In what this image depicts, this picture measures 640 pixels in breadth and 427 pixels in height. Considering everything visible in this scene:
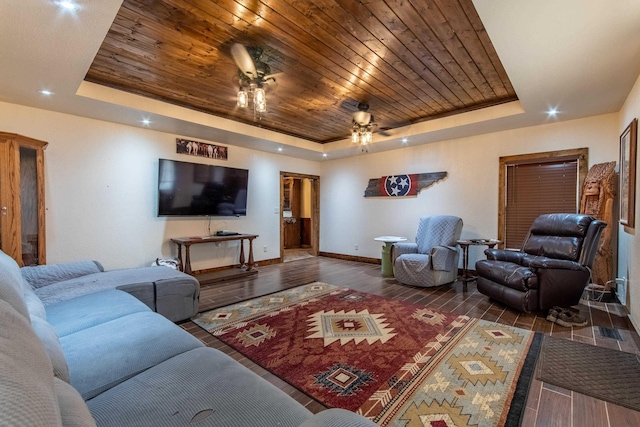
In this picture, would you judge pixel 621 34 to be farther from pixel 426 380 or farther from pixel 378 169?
pixel 378 169

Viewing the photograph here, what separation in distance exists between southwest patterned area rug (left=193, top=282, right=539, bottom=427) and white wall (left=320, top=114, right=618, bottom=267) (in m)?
2.39

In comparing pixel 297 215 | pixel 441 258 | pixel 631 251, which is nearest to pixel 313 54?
pixel 441 258

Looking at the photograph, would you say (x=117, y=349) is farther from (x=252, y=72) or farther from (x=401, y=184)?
(x=401, y=184)

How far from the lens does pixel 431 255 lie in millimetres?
4102

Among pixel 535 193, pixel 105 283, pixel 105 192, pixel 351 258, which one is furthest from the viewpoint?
pixel 351 258

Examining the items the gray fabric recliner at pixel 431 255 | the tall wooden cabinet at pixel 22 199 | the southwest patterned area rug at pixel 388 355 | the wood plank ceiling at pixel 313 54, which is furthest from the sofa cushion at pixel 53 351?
the gray fabric recliner at pixel 431 255

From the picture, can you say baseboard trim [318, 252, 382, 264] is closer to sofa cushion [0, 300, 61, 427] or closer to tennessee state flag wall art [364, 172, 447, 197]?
tennessee state flag wall art [364, 172, 447, 197]

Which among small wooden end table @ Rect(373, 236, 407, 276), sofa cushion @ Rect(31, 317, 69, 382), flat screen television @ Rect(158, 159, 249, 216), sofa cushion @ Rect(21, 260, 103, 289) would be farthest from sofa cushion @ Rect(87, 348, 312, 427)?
small wooden end table @ Rect(373, 236, 407, 276)


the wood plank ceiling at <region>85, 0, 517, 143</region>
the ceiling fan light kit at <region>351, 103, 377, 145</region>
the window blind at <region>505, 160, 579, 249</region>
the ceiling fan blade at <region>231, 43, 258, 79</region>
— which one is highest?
the wood plank ceiling at <region>85, 0, 517, 143</region>

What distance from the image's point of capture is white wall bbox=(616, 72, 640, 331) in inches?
105

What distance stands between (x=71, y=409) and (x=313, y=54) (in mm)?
2828

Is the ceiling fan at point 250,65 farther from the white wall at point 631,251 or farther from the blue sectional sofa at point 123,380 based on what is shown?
the white wall at point 631,251

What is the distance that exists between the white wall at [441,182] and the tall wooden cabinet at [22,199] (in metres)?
5.01

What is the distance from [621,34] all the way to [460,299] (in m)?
2.88
